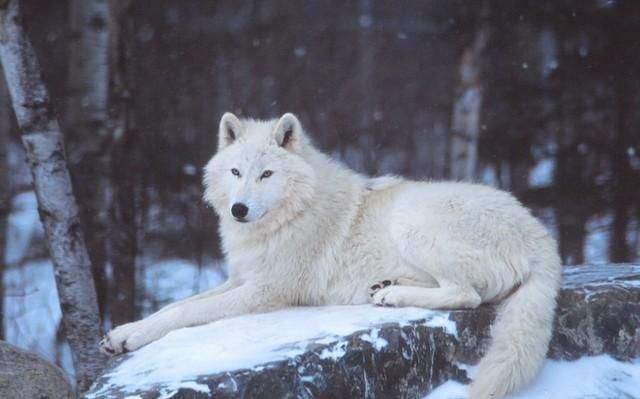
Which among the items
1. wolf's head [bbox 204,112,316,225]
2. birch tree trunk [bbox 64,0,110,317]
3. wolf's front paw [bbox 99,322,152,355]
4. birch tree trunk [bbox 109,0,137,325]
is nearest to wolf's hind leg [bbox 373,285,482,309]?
wolf's head [bbox 204,112,316,225]

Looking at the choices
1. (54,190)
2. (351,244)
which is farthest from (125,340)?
(54,190)

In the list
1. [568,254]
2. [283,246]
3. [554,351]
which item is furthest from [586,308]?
[568,254]

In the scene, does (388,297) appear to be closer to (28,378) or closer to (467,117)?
(28,378)

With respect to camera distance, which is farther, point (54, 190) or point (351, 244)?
point (54, 190)

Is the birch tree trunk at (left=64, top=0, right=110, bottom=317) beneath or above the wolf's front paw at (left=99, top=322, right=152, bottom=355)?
above

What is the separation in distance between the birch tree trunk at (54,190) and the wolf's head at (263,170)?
1.81 meters

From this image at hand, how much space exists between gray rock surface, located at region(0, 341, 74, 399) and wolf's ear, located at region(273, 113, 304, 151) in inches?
83.3

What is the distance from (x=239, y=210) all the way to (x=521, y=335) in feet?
5.52

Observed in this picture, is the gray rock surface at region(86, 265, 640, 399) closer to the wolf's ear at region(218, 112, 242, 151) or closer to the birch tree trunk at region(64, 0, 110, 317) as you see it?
the wolf's ear at region(218, 112, 242, 151)

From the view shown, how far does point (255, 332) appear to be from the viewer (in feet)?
13.5

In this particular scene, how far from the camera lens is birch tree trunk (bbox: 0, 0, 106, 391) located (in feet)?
19.8

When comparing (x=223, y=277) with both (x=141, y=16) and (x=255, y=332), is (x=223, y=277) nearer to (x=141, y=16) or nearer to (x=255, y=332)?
(x=141, y=16)

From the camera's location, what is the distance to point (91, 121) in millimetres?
7352

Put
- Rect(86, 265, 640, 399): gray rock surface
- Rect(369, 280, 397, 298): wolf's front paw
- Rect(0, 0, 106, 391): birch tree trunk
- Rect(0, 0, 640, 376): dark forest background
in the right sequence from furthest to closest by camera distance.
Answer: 1. Rect(0, 0, 640, 376): dark forest background
2. Rect(0, 0, 106, 391): birch tree trunk
3. Rect(369, 280, 397, 298): wolf's front paw
4. Rect(86, 265, 640, 399): gray rock surface
